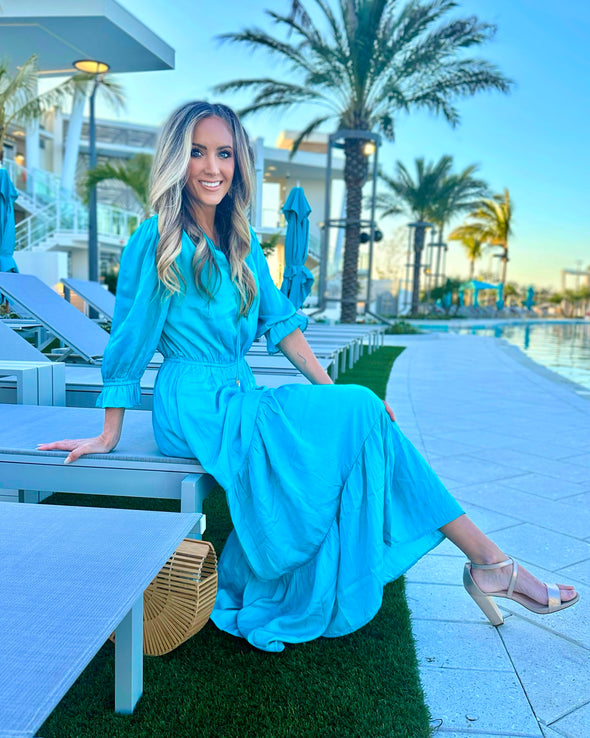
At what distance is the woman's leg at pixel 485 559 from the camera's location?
190 cm

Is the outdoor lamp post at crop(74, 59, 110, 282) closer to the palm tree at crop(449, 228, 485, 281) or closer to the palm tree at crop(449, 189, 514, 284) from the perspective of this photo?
the palm tree at crop(449, 189, 514, 284)

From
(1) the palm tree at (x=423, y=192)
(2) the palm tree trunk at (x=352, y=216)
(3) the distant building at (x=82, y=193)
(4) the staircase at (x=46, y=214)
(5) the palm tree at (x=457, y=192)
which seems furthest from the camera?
(5) the palm tree at (x=457, y=192)

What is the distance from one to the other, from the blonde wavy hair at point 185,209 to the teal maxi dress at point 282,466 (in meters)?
0.04

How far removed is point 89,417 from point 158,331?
2.51 ft

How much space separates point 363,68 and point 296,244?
258 inches

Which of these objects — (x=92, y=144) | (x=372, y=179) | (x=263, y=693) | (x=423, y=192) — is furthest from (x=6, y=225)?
(x=423, y=192)

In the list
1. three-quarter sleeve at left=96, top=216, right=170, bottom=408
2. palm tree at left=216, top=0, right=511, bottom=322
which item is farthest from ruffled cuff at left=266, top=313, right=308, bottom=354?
palm tree at left=216, top=0, right=511, bottom=322

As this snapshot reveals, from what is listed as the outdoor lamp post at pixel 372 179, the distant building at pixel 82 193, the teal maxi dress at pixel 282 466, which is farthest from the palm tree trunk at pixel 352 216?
the teal maxi dress at pixel 282 466

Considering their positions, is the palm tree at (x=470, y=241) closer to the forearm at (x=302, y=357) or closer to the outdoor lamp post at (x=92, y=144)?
the outdoor lamp post at (x=92, y=144)

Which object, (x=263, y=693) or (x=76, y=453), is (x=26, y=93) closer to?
(x=76, y=453)

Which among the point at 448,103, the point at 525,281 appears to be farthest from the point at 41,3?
the point at 525,281

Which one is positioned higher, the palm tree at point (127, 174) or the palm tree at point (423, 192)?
the palm tree at point (423, 192)

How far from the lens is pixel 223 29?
1316cm

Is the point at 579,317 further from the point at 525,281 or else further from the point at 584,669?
the point at 584,669
